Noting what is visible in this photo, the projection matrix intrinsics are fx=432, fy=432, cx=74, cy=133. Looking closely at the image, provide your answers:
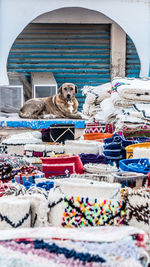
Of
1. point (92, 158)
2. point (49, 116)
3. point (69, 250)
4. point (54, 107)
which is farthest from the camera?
point (54, 107)

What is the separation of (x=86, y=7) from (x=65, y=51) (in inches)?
57.7

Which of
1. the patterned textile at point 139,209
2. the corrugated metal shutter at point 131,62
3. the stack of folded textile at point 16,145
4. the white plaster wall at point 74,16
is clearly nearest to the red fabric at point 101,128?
the stack of folded textile at point 16,145

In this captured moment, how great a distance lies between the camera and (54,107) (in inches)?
239

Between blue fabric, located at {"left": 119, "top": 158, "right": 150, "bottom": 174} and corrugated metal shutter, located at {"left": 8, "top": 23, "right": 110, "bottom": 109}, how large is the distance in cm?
569

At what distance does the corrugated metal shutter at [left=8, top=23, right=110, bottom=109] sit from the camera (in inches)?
305

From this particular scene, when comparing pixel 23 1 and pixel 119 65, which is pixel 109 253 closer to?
pixel 23 1

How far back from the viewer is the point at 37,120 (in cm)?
545

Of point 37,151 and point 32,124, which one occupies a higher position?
point 37,151

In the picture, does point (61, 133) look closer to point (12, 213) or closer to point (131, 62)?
point (12, 213)

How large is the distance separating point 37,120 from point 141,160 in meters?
3.49

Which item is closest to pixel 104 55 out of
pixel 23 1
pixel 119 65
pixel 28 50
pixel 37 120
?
pixel 119 65

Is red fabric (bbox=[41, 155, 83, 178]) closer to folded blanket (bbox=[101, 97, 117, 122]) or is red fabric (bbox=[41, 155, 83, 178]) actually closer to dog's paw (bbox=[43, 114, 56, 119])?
folded blanket (bbox=[101, 97, 117, 122])

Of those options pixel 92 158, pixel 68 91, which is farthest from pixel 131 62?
pixel 92 158

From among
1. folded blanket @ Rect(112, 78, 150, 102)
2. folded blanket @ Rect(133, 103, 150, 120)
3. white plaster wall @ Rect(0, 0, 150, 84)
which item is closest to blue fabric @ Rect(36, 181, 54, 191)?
folded blanket @ Rect(133, 103, 150, 120)
